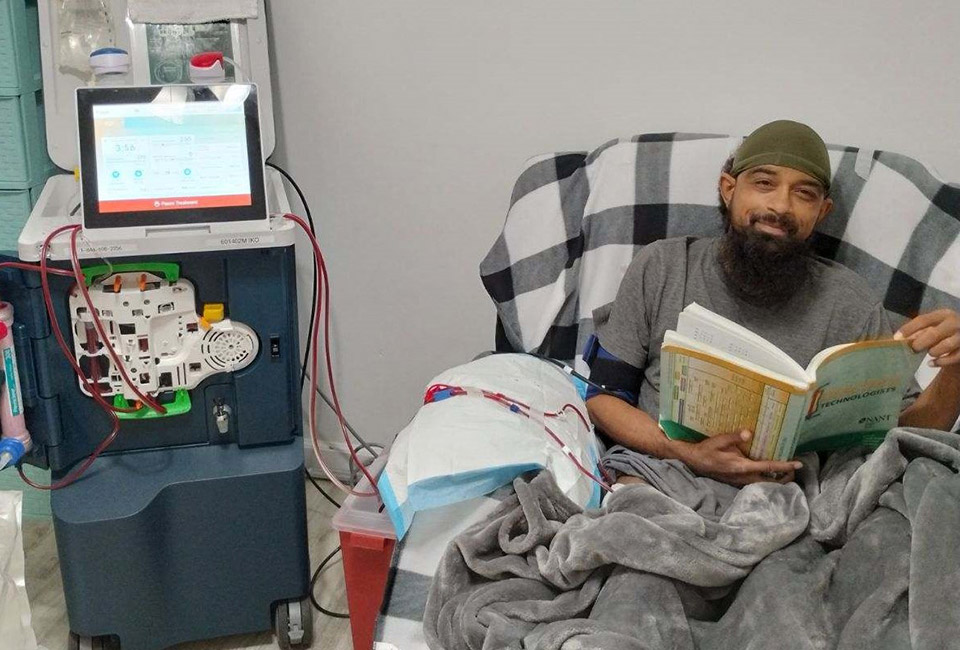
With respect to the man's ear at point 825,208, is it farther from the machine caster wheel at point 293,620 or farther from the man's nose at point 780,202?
the machine caster wheel at point 293,620

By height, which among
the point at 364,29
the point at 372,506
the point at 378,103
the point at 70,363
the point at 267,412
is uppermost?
the point at 364,29

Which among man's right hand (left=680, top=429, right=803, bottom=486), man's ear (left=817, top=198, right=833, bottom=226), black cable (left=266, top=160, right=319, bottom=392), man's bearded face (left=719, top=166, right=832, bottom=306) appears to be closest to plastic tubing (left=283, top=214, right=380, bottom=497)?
black cable (left=266, top=160, right=319, bottom=392)

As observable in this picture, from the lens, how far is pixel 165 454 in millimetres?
1608

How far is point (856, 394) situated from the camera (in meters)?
1.28

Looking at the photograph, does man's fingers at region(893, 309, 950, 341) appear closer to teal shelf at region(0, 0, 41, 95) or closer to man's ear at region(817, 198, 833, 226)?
man's ear at region(817, 198, 833, 226)

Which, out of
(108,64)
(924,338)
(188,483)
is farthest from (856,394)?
(108,64)

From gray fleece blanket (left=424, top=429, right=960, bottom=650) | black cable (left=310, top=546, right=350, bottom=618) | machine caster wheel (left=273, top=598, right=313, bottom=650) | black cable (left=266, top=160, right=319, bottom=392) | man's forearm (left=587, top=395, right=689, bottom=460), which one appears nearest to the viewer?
gray fleece blanket (left=424, top=429, right=960, bottom=650)

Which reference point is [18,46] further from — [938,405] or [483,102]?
[938,405]

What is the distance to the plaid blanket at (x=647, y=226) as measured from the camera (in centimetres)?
152

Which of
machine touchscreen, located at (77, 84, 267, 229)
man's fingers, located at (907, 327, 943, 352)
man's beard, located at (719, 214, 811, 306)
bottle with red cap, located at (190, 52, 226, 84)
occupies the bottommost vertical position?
man's fingers, located at (907, 327, 943, 352)

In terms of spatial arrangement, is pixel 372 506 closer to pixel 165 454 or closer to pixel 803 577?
pixel 165 454

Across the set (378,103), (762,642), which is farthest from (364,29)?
(762,642)

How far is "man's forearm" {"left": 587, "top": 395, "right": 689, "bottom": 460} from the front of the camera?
4.76 feet

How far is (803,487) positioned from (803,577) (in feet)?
0.92
